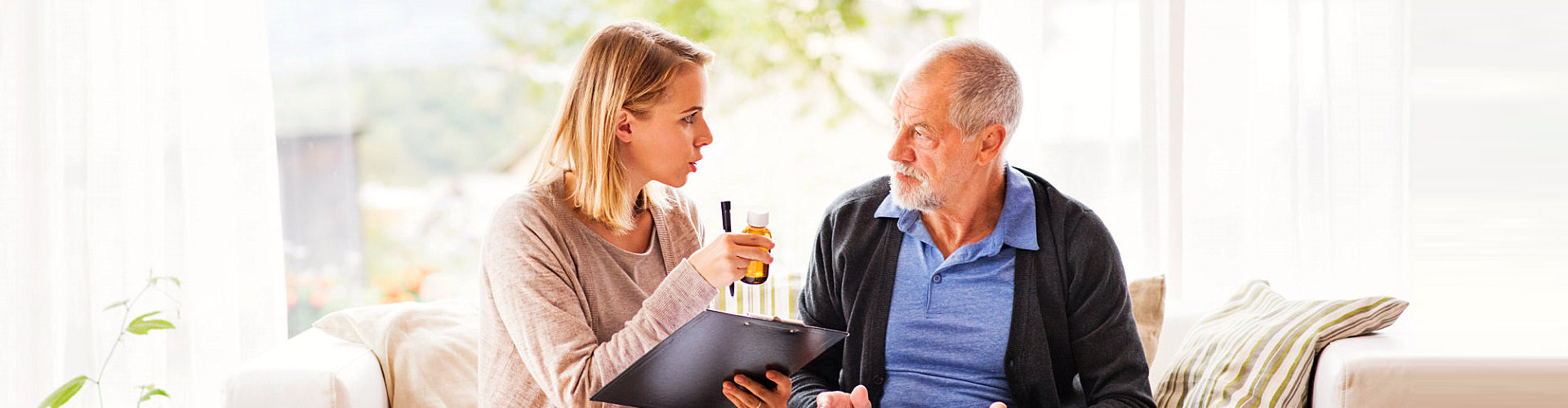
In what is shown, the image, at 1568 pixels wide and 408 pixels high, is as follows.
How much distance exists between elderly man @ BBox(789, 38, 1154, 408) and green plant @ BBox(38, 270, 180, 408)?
1.59m

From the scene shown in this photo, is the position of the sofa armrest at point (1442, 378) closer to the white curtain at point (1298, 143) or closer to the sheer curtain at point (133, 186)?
the white curtain at point (1298, 143)

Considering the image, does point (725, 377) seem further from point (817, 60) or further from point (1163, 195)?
point (817, 60)

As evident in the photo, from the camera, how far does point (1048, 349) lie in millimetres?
1811

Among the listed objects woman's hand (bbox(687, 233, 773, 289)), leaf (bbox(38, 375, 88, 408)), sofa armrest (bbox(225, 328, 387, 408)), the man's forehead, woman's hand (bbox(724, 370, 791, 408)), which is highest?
Result: the man's forehead

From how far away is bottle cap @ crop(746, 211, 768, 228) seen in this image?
162 centimetres

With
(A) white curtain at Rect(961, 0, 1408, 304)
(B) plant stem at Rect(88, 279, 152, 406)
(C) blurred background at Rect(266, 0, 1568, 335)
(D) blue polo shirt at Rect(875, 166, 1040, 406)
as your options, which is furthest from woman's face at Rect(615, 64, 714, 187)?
(B) plant stem at Rect(88, 279, 152, 406)

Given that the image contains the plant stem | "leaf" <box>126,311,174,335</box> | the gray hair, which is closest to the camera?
the gray hair

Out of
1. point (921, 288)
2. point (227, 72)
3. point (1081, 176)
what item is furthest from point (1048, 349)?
point (227, 72)

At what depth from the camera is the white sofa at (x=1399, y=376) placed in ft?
5.86

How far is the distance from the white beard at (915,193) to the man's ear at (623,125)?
18.0 inches

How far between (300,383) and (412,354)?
29 cm

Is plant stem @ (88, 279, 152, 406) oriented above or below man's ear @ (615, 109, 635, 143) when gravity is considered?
below

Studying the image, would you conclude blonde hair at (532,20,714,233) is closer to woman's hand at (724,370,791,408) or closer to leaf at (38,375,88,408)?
woman's hand at (724,370,791,408)

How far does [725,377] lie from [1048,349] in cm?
57
